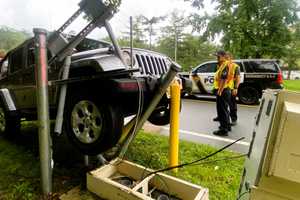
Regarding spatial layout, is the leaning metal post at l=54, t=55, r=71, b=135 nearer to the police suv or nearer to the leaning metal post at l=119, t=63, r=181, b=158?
the leaning metal post at l=119, t=63, r=181, b=158

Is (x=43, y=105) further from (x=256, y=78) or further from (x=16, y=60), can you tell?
(x=256, y=78)

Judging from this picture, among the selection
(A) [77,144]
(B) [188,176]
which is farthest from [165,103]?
(A) [77,144]

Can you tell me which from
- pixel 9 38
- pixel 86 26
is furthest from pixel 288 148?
pixel 9 38

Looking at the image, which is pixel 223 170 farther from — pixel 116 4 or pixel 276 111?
pixel 116 4

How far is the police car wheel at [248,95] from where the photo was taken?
9.44 meters

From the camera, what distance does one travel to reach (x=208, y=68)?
10344mm

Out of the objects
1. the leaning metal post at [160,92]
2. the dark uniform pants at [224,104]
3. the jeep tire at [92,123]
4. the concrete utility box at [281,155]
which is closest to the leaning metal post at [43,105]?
the jeep tire at [92,123]

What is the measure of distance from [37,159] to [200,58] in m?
31.4

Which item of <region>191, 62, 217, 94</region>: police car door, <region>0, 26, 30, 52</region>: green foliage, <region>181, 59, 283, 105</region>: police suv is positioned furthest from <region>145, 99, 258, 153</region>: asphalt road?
<region>0, 26, 30, 52</region>: green foliage

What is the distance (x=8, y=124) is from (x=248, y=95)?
8.22 metres

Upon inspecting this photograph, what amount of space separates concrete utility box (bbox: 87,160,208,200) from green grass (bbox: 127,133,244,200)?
404 mm

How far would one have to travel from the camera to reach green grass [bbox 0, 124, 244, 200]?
284 centimetres

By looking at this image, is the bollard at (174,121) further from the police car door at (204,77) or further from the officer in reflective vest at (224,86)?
the police car door at (204,77)

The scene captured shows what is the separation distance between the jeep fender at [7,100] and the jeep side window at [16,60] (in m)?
0.44
